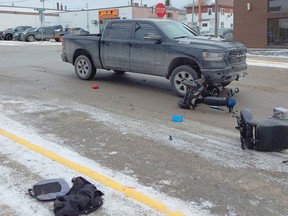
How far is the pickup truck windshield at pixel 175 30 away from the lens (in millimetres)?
9398

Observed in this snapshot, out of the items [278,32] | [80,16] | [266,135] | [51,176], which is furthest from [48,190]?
[80,16]

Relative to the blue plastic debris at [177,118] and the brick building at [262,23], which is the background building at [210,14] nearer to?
the brick building at [262,23]

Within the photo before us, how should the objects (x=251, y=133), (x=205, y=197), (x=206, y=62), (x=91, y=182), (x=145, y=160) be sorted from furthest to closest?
(x=206, y=62) < (x=251, y=133) < (x=145, y=160) < (x=91, y=182) < (x=205, y=197)

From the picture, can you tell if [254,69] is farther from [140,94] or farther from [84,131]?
[84,131]

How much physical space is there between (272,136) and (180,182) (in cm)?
166

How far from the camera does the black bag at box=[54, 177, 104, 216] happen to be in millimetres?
3562

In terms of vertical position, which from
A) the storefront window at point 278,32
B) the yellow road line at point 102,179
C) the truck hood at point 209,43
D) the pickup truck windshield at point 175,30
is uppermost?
the storefront window at point 278,32

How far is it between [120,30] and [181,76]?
247 centimetres

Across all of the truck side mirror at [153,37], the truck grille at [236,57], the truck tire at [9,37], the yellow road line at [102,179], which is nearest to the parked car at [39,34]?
the truck tire at [9,37]

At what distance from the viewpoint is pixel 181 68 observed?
8.90m

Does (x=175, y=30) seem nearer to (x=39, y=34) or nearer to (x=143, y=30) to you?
(x=143, y=30)

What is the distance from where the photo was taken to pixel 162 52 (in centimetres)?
923

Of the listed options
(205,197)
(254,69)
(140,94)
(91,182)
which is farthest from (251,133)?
(254,69)

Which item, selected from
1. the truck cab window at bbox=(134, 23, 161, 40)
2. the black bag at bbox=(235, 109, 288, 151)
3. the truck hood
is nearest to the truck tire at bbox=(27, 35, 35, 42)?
the truck cab window at bbox=(134, 23, 161, 40)
